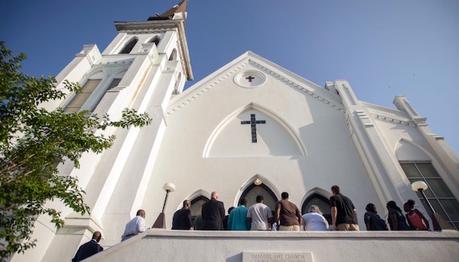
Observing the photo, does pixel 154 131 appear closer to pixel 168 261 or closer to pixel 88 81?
pixel 88 81

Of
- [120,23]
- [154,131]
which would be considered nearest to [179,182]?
[154,131]

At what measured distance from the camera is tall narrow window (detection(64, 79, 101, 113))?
10.2 m

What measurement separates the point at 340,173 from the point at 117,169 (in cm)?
779

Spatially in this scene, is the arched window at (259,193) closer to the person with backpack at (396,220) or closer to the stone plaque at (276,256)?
the person with backpack at (396,220)

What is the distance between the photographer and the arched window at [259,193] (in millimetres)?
8531

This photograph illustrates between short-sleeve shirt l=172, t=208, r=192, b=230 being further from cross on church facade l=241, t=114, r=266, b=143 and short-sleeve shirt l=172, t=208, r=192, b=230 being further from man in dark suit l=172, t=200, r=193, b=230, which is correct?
cross on church facade l=241, t=114, r=266, b=143

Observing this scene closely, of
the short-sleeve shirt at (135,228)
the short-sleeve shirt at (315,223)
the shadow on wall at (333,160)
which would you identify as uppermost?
the shadow on wall at (333,160)

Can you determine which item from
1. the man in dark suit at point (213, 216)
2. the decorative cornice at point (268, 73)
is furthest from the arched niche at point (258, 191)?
the decorative cornice at point (268, 73)

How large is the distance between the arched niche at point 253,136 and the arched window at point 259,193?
1401mm

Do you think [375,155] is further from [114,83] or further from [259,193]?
[114,83]

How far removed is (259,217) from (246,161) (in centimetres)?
413

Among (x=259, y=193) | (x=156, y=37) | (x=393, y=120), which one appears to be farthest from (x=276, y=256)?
(x=156, y=37)

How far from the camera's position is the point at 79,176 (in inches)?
268

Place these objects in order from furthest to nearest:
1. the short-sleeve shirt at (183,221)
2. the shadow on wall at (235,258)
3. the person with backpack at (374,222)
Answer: the short-sleeve shirt at (183,221) → the person with backpack at (374,222) → the shadow on wall at (235,258)
